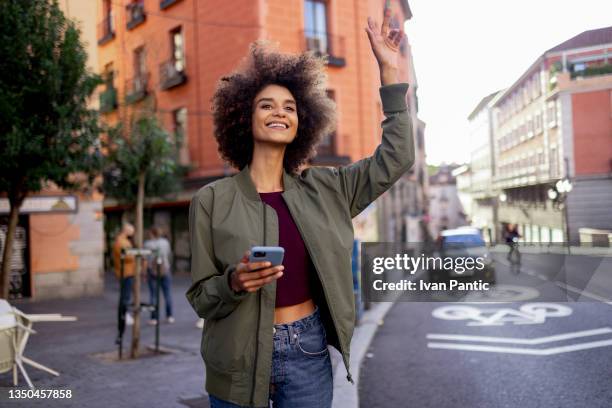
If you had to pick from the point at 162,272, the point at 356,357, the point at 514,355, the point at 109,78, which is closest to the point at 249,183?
the point at 356,357

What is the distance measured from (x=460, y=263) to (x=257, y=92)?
4.48 feet

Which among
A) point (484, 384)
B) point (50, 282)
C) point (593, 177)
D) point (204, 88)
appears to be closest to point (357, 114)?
point (204, 88)

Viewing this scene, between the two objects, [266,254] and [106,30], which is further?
[106,30]

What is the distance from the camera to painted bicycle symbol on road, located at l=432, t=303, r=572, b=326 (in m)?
7.70

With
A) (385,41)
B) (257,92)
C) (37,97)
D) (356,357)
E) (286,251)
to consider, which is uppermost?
(37,97)

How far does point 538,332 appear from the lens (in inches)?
275

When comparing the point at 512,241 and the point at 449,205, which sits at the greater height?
the point at 449,205

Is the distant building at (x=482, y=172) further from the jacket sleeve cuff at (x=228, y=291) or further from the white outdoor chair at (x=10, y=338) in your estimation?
the white outdoor chair at (x=10, y=338)

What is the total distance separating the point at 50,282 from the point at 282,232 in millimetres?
12520

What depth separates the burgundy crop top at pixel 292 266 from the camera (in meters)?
2.21

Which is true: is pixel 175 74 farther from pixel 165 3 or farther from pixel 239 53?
pixel 239 53

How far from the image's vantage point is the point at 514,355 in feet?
20.3

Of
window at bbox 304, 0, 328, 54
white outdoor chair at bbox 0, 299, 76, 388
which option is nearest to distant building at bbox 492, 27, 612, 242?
white outdoor chair at bbox 0, 299, 76, 388

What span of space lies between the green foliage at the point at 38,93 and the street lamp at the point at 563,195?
6034 millimetres
